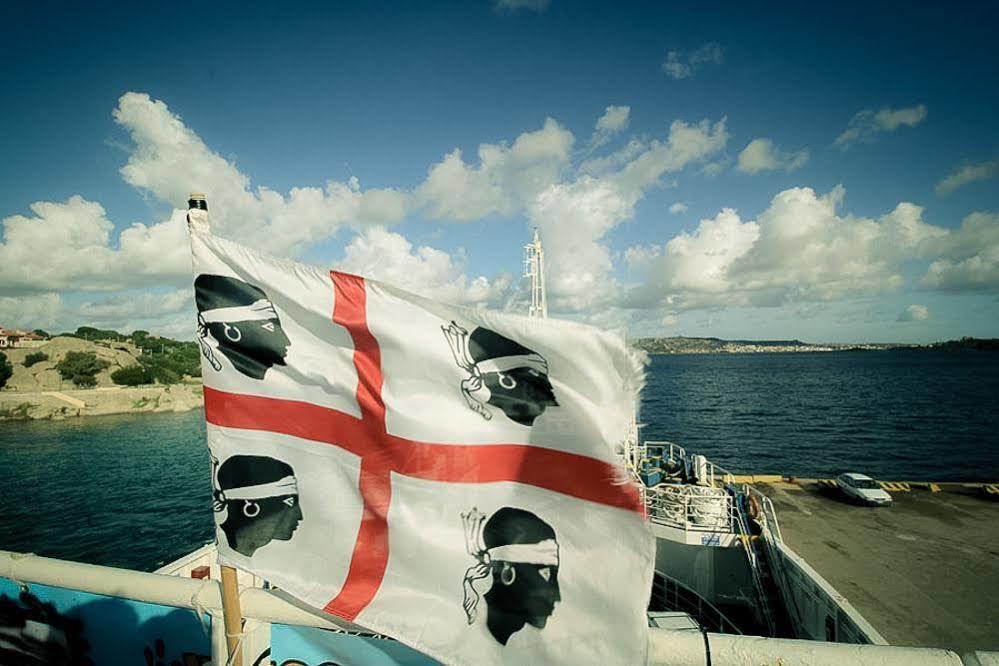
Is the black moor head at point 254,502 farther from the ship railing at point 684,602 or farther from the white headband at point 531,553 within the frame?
the ship railing at point 684,602

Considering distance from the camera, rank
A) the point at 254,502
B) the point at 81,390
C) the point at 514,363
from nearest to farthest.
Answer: the point at 514,363 → the point at 254,502 → the point at 81,390

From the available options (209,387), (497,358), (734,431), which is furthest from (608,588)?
(734,431)

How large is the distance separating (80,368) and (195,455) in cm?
6009

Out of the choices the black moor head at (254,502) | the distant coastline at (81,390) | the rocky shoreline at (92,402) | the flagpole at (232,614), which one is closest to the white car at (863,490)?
the black moor head at (254,502)

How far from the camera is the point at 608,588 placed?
2512 mm

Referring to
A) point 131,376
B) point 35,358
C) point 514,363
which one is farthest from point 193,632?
point 35,358

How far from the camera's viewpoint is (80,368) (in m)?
86.4

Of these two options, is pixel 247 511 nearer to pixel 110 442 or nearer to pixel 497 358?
pixel 497 358

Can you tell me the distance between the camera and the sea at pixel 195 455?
2881 cm

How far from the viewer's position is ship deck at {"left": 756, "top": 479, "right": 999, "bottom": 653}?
39.9 ft

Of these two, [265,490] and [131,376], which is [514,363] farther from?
[131,376]

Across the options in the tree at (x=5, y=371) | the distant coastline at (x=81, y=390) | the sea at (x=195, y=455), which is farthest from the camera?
the tree at (x=5, y=371)

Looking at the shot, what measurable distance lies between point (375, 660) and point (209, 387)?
1924 mm

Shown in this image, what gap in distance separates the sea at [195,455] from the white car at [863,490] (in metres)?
10.9
